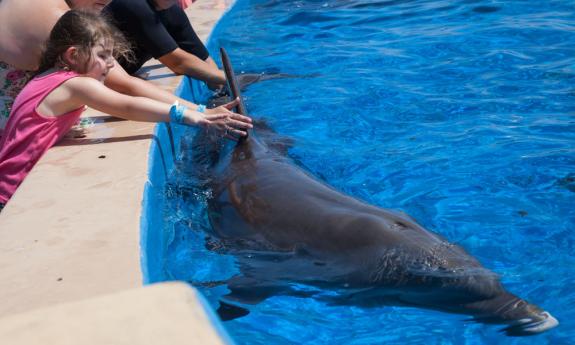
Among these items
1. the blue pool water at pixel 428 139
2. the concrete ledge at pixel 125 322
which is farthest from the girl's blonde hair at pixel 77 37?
the concrete ledge at pixel 125 322

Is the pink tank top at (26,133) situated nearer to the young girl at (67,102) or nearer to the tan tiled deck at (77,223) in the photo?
the young girl at (67,102)

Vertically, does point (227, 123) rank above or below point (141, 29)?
below

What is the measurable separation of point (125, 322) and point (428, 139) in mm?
4534

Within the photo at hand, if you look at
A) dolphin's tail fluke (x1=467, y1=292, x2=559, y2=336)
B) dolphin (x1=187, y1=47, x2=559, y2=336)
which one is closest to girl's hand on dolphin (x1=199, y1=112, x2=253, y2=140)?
dolphin (x1=187, y1=47, x2=559, y2=336)

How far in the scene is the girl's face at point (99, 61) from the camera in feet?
13.7

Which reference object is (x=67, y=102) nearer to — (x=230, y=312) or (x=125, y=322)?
(x=230, y=312)

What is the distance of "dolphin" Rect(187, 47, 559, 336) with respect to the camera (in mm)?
2832

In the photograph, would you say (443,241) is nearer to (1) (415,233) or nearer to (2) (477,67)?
(1) (415,233)

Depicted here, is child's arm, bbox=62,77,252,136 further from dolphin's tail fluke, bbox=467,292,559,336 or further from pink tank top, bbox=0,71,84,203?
dolphin's tail fluke, bbox=467,292,559,336

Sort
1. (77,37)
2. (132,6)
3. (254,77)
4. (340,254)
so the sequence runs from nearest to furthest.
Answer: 1. (340,254)
2. (77,37)
3. (132,6)
4. (254,77)

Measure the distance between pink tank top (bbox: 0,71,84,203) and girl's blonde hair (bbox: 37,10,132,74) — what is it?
0.10 metres

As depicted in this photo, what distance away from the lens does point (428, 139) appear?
550cm

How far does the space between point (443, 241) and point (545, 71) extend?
4154mm

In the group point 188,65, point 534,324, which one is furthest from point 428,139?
point 534,324
